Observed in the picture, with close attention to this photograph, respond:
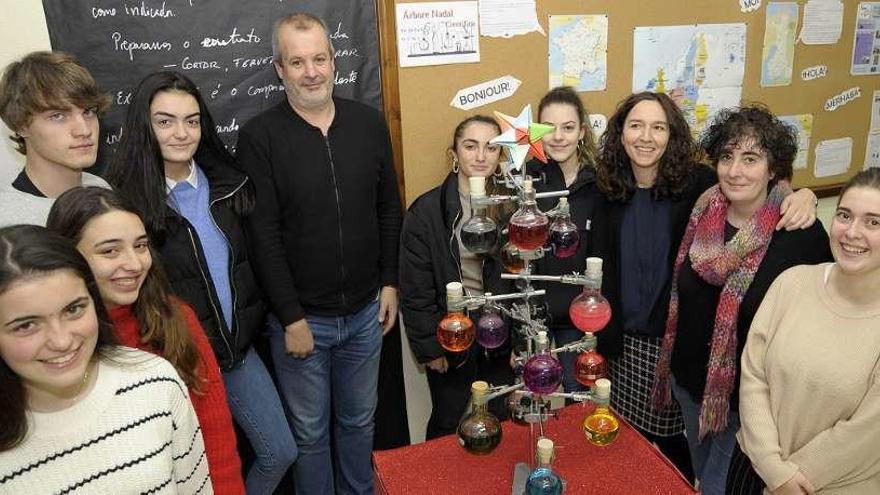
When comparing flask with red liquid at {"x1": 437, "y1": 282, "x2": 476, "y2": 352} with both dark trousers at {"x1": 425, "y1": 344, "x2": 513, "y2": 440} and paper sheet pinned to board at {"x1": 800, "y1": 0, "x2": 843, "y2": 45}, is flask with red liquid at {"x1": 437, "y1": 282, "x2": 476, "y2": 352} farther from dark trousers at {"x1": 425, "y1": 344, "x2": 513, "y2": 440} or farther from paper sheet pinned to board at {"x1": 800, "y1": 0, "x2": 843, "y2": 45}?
paper sheet pinned to board at {"x1": 800, "y1": 0, "x2": 843, "y2": 45}

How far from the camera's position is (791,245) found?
69.7 inches

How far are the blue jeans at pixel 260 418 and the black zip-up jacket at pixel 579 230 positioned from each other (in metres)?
0.95

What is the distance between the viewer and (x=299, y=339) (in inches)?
81.4

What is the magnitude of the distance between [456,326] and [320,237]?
3.05ft

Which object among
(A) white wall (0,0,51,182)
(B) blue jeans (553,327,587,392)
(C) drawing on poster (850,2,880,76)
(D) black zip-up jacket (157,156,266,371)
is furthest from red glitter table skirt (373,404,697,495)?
(C) drawing on poster (850,2,880,76)

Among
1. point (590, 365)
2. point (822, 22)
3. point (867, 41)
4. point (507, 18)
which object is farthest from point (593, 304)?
point (867, 41)

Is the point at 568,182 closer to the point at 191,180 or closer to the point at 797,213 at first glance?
the point at 797,213

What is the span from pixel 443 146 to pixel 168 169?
107 cm

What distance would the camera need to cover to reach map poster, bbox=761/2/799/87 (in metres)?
2.86

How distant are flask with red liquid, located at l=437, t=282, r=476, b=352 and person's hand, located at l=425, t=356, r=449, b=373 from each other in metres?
0.99

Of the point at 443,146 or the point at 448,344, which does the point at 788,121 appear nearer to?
the point at 443,146

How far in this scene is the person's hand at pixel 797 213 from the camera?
175 centimetres

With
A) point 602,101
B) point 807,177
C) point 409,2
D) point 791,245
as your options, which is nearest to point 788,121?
point 807,177

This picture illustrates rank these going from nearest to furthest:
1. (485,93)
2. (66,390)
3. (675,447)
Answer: (66,390) → (675,447) → (485,93)
